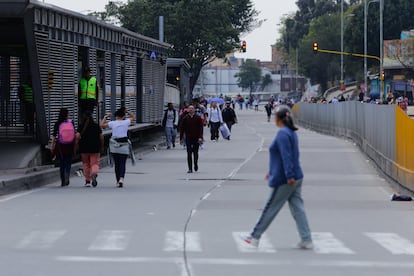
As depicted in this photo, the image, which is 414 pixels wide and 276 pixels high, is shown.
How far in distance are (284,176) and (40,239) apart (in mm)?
3437

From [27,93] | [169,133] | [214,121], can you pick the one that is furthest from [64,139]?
[214,121]

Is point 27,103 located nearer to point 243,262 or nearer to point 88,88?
point 88,88

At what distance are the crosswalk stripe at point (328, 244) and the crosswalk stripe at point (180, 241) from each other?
1.48 m

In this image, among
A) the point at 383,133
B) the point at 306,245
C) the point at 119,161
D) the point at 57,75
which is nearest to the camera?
the point at 306,245

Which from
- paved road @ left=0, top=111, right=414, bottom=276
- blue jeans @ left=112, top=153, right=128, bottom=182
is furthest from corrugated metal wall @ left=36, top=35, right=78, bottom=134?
blue jeans @ left=112, top=153, right=128, bottom=182

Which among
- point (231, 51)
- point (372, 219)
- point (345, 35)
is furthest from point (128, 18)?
point (372, 219)

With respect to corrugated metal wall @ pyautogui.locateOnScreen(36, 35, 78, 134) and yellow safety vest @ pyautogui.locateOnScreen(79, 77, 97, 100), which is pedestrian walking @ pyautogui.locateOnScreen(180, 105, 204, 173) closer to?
yellow safety vest @ pyautogui.locateOnScreen(79, 77, 97, 100)

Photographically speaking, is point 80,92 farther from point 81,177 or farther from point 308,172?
point 308,172

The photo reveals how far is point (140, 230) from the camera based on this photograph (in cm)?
1507

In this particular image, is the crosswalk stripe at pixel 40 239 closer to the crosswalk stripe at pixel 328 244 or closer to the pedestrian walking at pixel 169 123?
the crosswalk stripe at pixel 328 244

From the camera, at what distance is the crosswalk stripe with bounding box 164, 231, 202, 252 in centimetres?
1310

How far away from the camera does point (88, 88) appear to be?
92.8ft

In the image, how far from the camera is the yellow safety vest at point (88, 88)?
28.2 m

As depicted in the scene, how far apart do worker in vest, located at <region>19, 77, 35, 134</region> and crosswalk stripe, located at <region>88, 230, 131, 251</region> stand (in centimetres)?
1391
